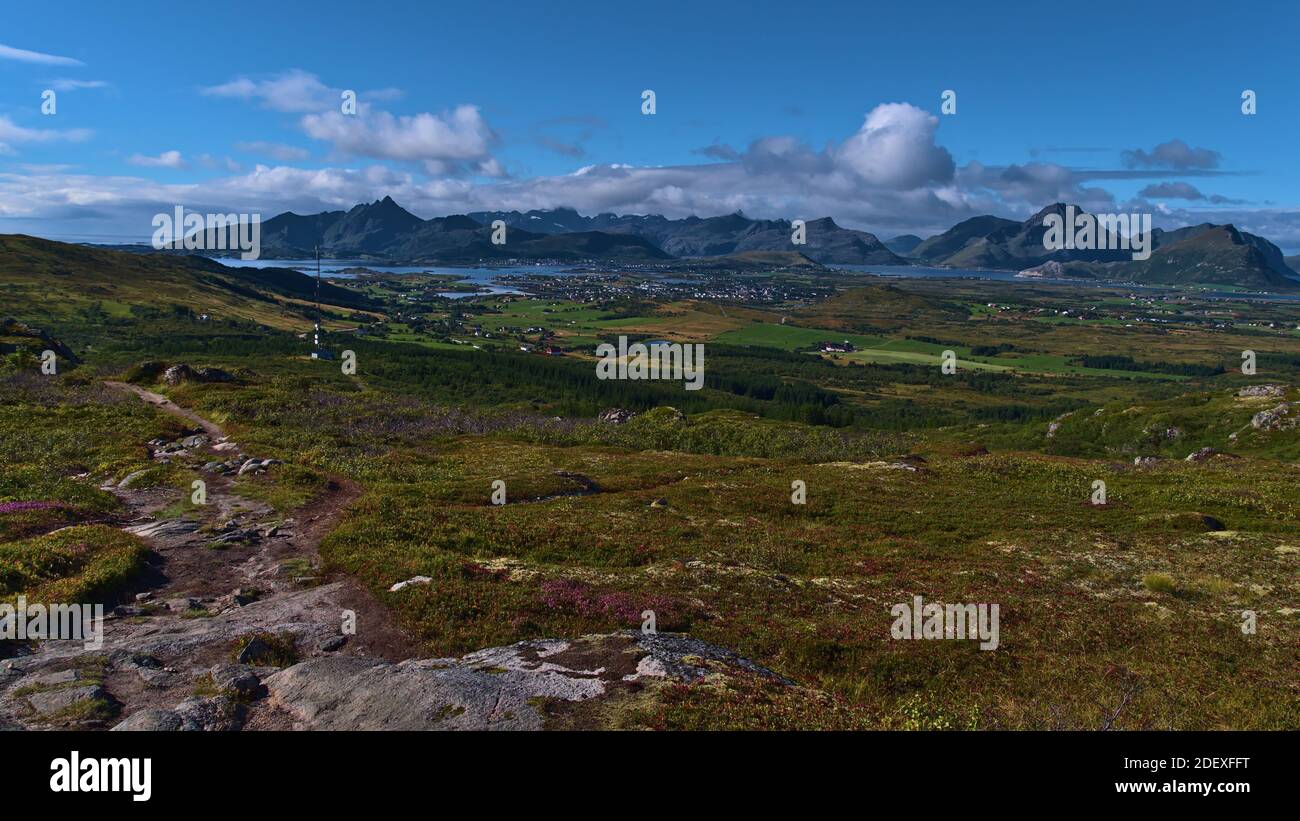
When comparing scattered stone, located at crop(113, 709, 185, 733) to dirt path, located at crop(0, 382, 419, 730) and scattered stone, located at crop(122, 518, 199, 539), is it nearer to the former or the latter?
dirt path, located at crop(0, 382, 419, 730)

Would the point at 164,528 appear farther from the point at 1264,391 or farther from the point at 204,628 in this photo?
the point at 1264,391

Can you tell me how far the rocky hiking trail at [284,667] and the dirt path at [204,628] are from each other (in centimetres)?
6

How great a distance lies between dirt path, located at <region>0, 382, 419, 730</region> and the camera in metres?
14.9

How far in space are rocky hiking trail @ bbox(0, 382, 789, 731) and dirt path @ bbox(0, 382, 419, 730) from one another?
6 cm

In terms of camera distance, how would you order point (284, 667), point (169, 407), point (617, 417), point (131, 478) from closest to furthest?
point (284, 667)
point (131, 478)
point (169, 407)
point (617, 417)

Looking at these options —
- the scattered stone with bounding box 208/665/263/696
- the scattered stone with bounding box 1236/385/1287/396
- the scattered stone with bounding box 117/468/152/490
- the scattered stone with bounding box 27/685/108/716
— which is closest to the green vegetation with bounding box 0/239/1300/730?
the scattered stone with bounding box 117/468/152/490

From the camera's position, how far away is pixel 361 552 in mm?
29562

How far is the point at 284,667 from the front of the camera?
1819cm

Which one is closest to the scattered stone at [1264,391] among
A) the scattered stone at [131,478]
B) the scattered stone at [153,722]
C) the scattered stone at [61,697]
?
the scattered stone at [153,722]

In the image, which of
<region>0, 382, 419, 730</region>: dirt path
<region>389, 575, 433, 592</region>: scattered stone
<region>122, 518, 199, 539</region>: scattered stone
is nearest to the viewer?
<region>0, 382, 419, 730</region>: dirt path

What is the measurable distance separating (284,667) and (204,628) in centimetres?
502

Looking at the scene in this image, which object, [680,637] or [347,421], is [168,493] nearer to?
[680,637]

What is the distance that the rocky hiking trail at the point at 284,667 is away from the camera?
47.4ft

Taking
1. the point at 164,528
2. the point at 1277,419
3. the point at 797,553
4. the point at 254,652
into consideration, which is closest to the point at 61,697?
the point at 254,652
